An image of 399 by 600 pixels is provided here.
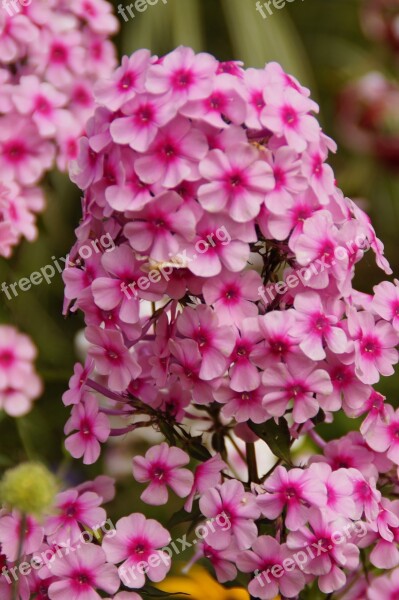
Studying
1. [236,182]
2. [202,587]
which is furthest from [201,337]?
[202,587]

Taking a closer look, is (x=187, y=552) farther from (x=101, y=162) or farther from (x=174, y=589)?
(x=101, y=162)

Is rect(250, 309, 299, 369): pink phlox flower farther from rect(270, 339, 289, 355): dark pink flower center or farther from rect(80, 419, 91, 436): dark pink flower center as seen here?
rect(80, 419, 91, 436): dark pink flower center

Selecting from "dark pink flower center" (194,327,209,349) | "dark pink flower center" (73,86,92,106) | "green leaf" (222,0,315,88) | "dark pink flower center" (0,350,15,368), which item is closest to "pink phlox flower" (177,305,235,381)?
"dark pink flower center" (194,327,209,349)

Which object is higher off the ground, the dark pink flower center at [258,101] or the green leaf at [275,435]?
A: the dark pink flower center at [258,101]

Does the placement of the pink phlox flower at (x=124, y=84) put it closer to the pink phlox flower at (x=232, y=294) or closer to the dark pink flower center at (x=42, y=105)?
the pink phlox flower at (x=232, y=294)

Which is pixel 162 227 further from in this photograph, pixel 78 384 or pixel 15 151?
pixel 15 151

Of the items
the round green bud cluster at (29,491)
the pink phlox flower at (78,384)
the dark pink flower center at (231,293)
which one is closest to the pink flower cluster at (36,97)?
the pink phlox flower at (78,384)
